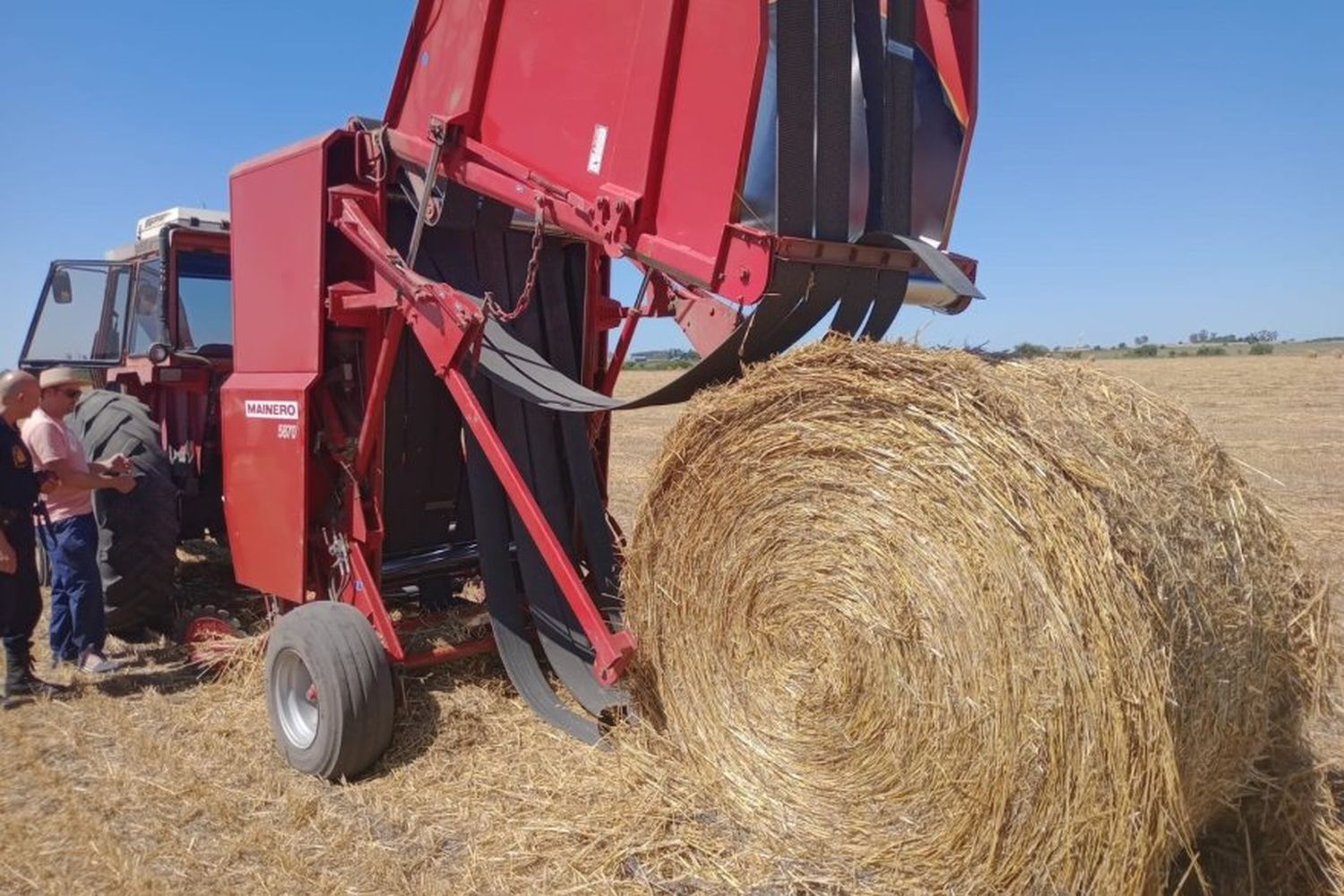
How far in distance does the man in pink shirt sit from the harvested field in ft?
1.04

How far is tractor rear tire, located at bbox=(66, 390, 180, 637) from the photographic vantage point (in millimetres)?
5906

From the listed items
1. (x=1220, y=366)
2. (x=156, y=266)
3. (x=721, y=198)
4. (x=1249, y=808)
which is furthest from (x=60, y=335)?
(x=1220, y=366)

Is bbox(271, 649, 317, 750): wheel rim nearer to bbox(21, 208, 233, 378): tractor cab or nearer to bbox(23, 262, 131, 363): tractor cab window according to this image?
bbox(21, 208, 233, 378): tractor cab

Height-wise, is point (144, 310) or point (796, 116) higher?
point (796, 116)

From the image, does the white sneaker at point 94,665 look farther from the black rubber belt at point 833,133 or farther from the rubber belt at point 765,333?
the black rubber belt at point 833,133

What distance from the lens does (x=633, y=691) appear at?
4098 mm

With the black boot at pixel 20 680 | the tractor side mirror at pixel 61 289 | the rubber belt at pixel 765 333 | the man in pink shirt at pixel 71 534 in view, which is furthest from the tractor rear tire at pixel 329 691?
the tractor side mirror at pixel 61 289

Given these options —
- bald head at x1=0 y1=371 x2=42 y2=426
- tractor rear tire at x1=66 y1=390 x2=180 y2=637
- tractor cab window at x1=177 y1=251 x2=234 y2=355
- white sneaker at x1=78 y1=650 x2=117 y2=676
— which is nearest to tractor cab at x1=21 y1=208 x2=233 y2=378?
tractor cab window at x1=177 y1=251 x2=234 y2=355

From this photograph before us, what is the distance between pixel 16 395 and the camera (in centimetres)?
536

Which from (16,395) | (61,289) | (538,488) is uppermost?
(61,289)

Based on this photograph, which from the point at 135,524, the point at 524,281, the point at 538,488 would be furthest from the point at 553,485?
the point at 135,524

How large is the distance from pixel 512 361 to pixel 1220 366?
111ft

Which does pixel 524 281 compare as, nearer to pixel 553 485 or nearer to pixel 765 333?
pixel 553 485

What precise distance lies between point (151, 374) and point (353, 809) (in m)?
3.53
